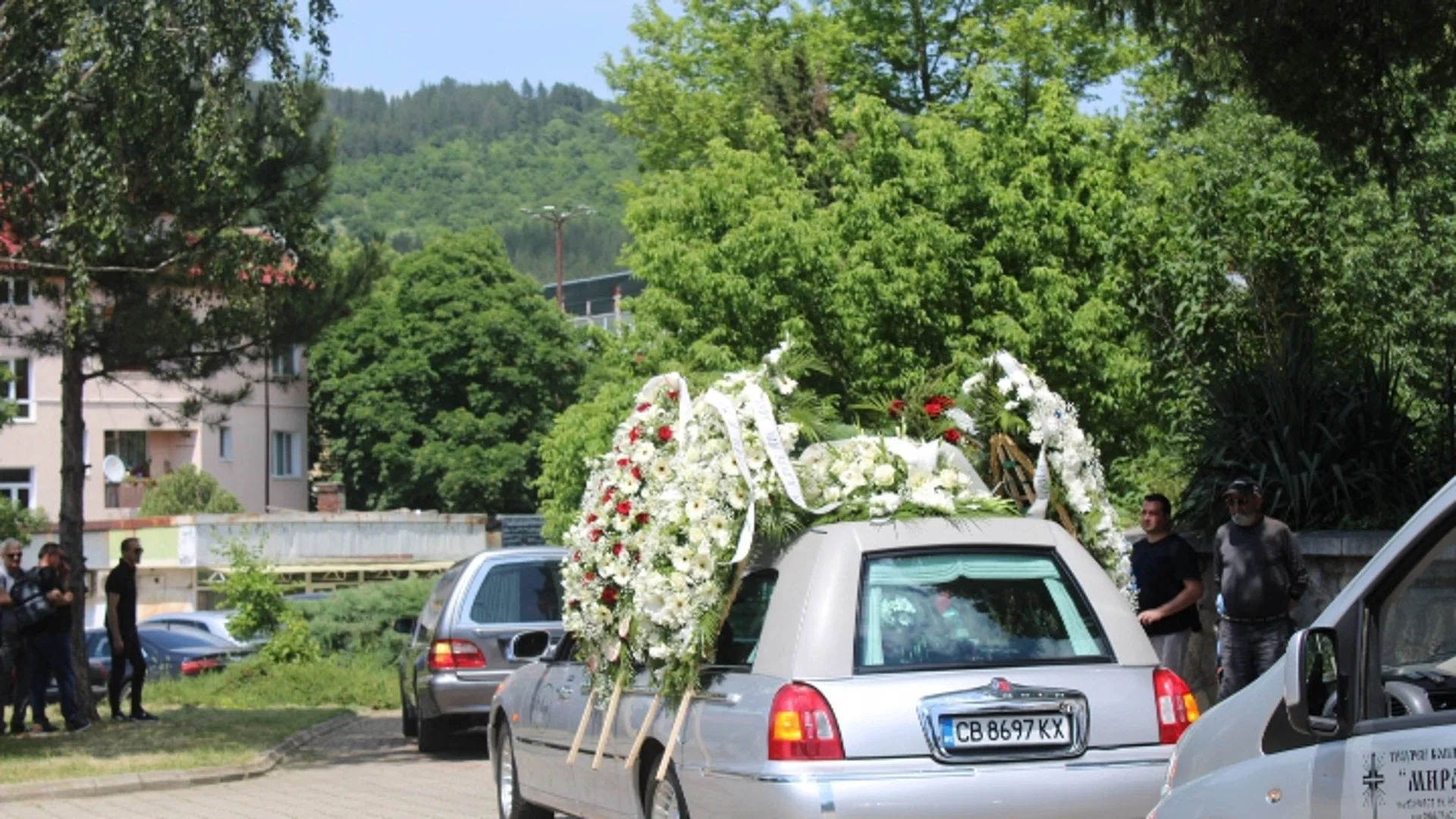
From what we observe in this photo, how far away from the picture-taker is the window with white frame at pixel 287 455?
7612 centimetres

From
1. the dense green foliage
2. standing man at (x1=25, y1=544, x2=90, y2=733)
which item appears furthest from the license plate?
the dense green foliage

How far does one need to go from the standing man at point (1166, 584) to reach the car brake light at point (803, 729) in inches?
209

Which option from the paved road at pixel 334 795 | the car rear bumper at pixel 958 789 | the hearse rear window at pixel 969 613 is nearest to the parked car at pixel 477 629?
the paved road at pixel 334 795

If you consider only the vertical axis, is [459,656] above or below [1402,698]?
below

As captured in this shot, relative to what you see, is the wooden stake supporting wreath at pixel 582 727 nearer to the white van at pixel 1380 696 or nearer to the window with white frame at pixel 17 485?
the white van at pixel 1380 696

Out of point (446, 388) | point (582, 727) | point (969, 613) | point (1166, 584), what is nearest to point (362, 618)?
point (1166, 584)

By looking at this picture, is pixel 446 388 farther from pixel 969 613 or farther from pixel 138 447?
pixel 969 613

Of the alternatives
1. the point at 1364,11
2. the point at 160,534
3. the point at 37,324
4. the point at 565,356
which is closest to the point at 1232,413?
the point at 1364,11

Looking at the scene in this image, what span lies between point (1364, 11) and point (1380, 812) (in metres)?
10.6

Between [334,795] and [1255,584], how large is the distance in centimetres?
659

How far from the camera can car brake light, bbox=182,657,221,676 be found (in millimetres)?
29969

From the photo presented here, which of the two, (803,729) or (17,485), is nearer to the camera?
(803,729)

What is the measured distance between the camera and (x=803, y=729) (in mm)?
7543

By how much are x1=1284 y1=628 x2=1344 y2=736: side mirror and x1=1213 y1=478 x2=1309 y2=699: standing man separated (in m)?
7.18
